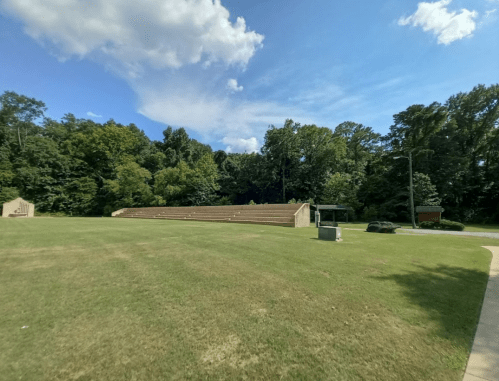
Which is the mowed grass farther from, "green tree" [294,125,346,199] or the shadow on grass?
"green tree" [294,125,346,199]

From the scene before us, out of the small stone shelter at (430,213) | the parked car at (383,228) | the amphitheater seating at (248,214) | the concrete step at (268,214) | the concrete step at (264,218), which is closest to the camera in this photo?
the parked car at (383,228)

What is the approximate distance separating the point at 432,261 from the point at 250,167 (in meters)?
39.6

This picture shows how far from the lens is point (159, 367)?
2.26 m

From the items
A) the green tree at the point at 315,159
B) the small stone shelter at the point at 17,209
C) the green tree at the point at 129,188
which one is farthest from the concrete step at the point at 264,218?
the small stone shelter at the point at 17,209

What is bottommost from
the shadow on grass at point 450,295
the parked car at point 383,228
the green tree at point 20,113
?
the parked car at point 383,228

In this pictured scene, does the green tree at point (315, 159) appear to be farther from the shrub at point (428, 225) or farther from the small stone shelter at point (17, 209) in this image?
the small stone shelter at point (17, 209)

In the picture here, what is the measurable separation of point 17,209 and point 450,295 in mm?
47183

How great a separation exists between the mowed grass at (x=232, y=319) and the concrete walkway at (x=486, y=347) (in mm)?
97

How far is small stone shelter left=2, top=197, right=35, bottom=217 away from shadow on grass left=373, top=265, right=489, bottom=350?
45384 mm

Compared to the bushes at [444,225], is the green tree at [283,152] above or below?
above

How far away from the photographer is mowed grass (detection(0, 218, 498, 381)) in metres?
2.32

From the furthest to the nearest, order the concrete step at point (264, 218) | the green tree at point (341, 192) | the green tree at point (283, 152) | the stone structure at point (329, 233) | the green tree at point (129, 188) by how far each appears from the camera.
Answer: the green tree at point (283, 152)
the green tree at point (129, 188)
the green tree at point (341, 192)
the concrete step at point (264, 218)
the stone structure at point (329, 233)

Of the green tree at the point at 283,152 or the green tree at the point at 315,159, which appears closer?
the green tree at the point at 315,159

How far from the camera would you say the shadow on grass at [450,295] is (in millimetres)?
3225
